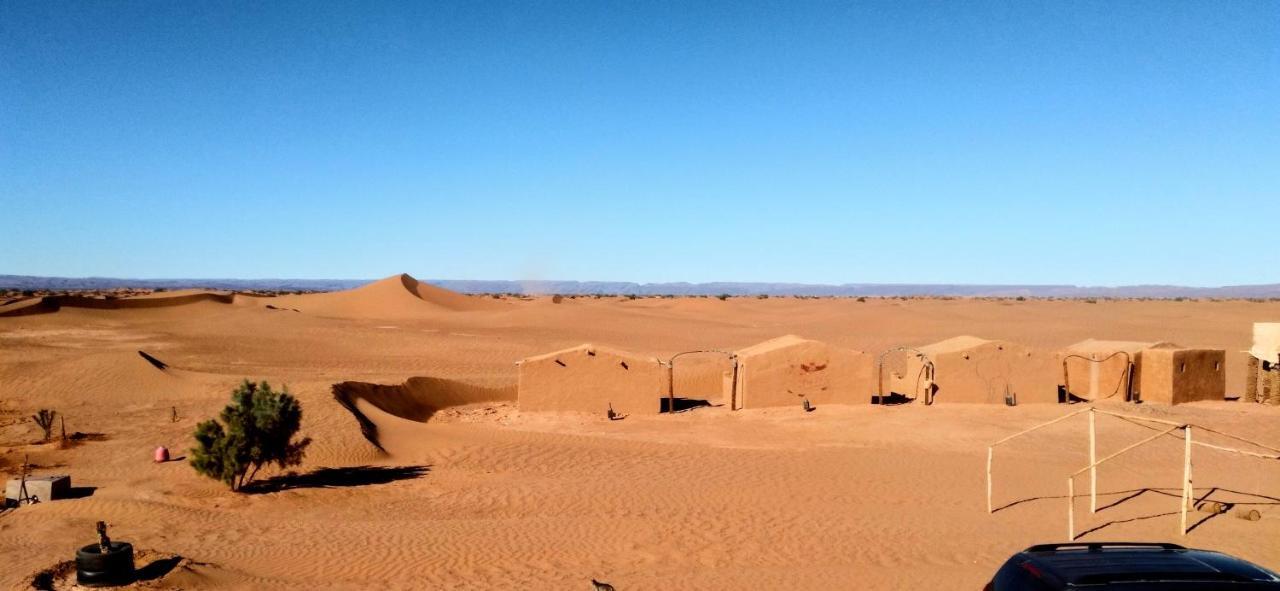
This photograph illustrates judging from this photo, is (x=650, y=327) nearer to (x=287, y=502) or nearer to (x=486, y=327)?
(x=486, y=327)

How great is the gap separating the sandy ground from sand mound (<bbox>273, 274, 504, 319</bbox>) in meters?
27.8

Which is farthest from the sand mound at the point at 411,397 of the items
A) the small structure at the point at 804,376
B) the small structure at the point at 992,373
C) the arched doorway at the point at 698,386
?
the small structure at the point at 992,373

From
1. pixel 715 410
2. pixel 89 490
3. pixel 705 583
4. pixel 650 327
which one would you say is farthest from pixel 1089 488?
pixel 650 327

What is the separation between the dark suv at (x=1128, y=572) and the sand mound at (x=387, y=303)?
178ft

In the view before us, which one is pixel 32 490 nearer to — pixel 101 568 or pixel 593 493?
pixel 101 568

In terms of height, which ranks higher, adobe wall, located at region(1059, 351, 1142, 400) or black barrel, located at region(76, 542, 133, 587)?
adobe wall, located at region(1059, 351, 1142, 400)

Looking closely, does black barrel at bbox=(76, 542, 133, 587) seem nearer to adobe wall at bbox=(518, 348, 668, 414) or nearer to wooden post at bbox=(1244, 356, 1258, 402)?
adobe wall at bbox=(518, 348, 668, 414)

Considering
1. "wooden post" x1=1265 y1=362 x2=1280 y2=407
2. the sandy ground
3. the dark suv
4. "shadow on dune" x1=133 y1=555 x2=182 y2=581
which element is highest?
the dark suv

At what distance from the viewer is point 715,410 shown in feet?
81.3

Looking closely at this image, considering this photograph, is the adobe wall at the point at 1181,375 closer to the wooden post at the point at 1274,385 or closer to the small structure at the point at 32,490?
the wooden post at the point at 1274,385

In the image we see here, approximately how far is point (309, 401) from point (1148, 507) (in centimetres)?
1752

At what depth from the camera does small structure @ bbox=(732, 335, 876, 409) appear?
2377cm

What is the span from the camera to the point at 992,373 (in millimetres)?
24516

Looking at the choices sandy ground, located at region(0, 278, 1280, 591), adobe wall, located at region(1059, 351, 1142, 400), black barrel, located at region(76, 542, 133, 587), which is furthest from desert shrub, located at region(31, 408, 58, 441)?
adobe wall, located at region(1059, 351, 1142, 400)
